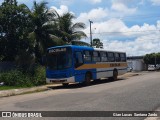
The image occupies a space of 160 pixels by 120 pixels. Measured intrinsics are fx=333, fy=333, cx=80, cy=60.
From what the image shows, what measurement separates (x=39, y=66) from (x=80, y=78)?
6.77 meters

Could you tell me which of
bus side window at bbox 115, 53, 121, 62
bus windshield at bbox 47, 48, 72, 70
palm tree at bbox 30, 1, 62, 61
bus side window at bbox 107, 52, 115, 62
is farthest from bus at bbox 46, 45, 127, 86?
palm tree at bbox 30, 1, 62, 61

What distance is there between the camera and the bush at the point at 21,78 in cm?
2488

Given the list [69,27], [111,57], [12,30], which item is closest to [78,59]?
[111,57]

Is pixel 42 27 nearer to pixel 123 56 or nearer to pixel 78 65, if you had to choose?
pixel 123 56

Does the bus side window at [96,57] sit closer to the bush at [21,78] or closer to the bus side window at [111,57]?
the bus side window at [111,57]

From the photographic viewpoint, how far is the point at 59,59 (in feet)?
75.2

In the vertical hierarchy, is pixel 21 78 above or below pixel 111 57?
below

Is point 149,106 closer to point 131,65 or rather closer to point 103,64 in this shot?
point 103,64

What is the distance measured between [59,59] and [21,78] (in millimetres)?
4112

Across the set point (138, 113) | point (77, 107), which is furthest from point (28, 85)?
point (138, 113)

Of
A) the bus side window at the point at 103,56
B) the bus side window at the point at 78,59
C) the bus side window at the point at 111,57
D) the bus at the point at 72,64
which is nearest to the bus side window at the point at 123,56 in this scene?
the bus side window at the point at 111,57

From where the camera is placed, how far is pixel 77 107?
12.1m

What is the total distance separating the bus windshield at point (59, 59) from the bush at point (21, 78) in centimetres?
280

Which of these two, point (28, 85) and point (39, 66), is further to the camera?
point (39, 66)
